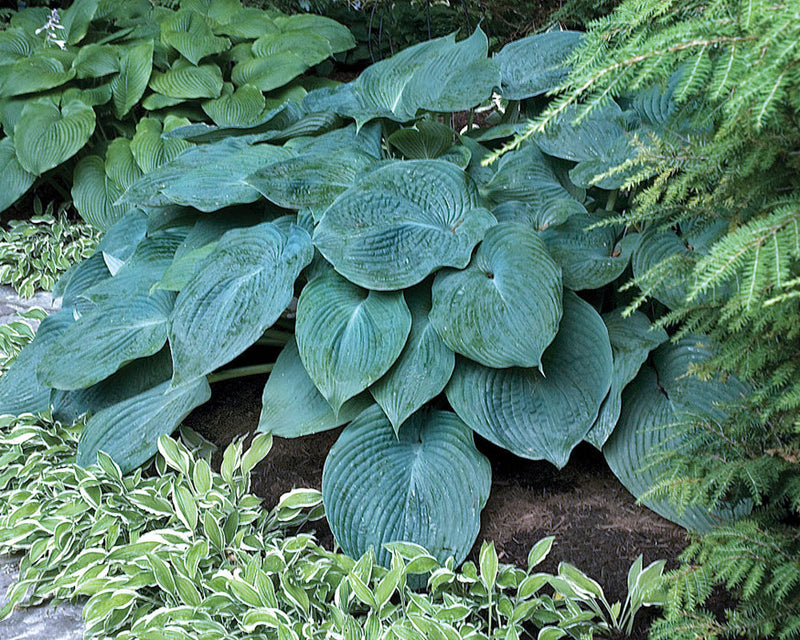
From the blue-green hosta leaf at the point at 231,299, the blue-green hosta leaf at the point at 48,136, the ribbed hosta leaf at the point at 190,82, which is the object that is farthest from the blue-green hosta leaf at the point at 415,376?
the blue-green hosta leaf at the point at 48,136

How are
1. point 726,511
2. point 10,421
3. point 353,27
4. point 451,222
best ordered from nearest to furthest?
point 726,511 < point 451,222 < point 10,421 < point 353,27

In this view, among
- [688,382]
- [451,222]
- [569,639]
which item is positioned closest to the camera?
[569,639]

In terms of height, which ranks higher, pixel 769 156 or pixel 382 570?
pixel 769 156

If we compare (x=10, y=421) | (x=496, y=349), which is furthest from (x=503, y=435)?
(x=10, y=421)

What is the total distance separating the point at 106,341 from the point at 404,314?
955 millimetres

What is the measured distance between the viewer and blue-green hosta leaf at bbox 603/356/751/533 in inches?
75.1

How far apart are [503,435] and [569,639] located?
50 cm

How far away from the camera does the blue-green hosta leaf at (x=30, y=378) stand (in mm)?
2551

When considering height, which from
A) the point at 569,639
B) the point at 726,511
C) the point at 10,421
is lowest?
the point at 10,421

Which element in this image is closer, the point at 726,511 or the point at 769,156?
the point at 769,156

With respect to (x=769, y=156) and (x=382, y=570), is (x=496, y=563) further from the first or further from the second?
(x=769, y=156)

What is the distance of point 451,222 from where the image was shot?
2219 millimetres

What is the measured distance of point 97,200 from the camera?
4004 millimetres

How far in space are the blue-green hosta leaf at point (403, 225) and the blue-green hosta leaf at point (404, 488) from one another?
0.42 meters
